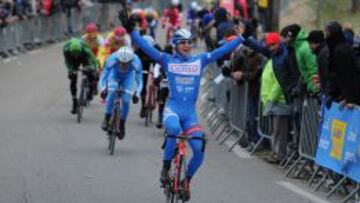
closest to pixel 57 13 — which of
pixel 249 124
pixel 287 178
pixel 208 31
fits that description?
pixel 208 31

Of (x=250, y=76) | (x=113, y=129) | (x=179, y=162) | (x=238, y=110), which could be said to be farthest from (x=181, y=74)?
(x=238, y=110)

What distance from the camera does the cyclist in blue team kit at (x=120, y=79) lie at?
17156mm

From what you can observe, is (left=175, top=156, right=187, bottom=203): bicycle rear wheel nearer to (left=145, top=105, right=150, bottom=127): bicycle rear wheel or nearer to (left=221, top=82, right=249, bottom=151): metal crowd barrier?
(left=221, top=82, right=249, bottom=151): metal crowd barrier

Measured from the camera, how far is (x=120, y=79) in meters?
17.4

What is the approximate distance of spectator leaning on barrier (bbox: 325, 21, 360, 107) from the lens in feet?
43.3

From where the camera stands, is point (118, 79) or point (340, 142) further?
point (118, 79)

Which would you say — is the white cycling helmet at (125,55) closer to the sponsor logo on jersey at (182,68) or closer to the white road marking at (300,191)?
the white road marking at (300,191)

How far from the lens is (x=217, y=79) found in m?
21.2

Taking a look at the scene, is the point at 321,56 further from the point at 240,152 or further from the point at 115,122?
the point at 115,122

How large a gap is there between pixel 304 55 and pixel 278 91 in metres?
0.89

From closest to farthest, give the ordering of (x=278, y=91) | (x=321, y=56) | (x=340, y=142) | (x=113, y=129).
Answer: (x=340, y=142) < (x=321, y=56) < (x=278, y=91) < (x=113, y=129)

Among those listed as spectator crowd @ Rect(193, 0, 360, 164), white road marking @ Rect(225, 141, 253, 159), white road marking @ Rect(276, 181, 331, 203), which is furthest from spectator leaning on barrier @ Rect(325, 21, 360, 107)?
white road marking @ Rect(225, 141, 253, 159)

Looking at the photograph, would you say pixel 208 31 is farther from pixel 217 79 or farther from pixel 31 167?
pixel 31 167

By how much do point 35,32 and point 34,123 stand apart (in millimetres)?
18976
